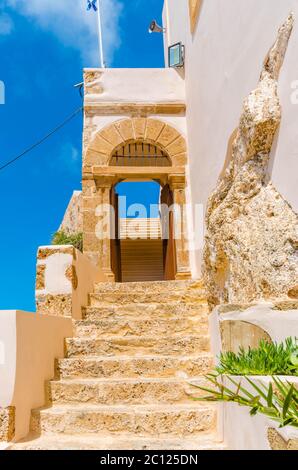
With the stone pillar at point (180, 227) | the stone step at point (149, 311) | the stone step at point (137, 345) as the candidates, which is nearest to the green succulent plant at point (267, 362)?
the stone step at point (137, 345)

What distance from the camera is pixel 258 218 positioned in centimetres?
391

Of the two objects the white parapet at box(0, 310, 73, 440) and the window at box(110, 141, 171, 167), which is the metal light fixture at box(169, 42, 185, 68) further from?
the white parapet at box(0, 310, 73, 440)

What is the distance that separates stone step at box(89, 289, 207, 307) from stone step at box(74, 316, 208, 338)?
72 centimetres

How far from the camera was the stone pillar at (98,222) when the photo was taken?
778 cm

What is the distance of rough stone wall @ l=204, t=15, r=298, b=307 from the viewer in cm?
349

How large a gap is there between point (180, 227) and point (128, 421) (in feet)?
16.3

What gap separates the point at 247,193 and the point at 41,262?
2.33m

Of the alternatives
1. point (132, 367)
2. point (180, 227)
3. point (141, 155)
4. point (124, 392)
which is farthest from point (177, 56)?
point (124, 392)

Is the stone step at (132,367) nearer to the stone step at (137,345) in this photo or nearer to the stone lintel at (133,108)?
the stone step at (137,345)

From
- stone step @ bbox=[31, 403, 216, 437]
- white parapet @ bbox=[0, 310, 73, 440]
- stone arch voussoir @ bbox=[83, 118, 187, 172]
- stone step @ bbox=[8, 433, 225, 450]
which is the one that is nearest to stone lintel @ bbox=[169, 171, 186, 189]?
stone arch voussoir @ bbox=[83, 118, 187, 172]

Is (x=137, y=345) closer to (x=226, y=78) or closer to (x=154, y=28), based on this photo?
(x=226, y=78)

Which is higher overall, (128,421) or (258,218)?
(258,218)

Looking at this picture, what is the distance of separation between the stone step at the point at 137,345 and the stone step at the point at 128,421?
892 mm

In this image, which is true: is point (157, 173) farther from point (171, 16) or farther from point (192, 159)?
point (171, 16)
